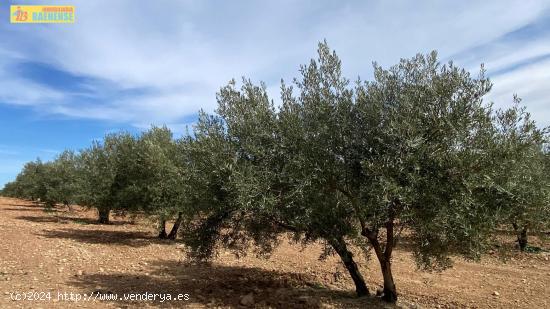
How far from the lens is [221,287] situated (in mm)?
13086

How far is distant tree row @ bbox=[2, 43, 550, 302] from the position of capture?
8.94 m

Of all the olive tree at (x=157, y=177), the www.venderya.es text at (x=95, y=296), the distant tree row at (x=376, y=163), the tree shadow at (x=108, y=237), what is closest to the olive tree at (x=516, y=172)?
the distant tree row at (x=376, y=163)

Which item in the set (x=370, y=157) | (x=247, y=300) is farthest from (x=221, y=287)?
(x=370, y=157)

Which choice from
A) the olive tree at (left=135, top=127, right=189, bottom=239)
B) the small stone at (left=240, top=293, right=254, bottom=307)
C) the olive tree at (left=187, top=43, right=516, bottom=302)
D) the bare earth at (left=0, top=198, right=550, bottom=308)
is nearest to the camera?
the olive tree at (left=187, top=43, right=516, bottom=302)

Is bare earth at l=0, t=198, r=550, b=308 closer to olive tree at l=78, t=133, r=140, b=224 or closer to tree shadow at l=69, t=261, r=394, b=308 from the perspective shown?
tree shadow at l=69, t=261, r=394, b=308

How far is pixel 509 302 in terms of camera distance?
14.3m

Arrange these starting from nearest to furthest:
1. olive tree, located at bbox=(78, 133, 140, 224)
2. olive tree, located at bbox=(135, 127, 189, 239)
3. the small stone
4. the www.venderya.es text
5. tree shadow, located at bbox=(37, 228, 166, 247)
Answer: the www.venderya.es text → the small stone → olive tree, located at bbox=(135, 127, 189, 239) → tree shadow, located at bbox=(37, 228, 166, 247) → olive tree, located at bbox=(78, 133, 140, 224)

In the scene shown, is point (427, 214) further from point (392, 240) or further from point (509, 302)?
point (509, 302)

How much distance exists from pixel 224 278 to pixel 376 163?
25.7 feet

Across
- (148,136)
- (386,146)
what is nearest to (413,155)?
(386,146)

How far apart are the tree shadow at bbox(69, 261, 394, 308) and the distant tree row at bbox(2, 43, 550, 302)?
1.47 meters

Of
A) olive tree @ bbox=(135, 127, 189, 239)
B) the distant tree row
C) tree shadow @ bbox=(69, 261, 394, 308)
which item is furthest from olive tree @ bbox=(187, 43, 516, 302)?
olive tree @ bbox=(135, 127, 189, 239)

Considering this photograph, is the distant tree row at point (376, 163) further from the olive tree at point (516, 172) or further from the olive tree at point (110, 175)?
the olive tree at point (110, 175)

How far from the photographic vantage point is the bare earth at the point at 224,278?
11.5 metres
